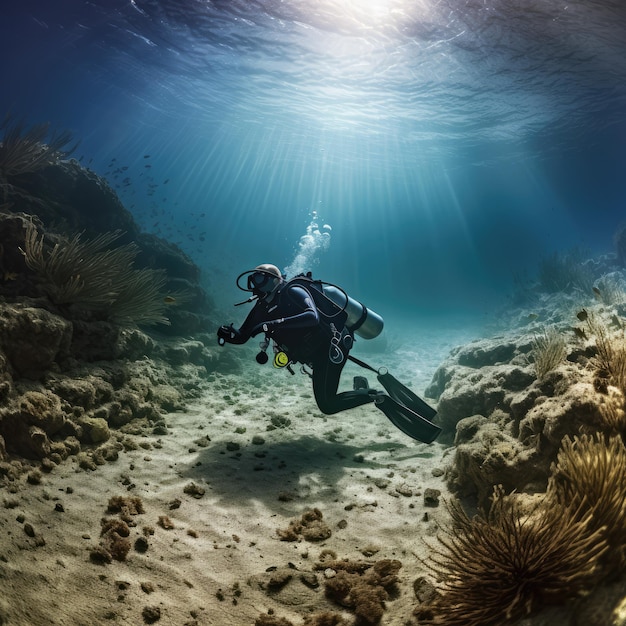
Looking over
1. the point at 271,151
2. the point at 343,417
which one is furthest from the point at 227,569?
the point at 271,151

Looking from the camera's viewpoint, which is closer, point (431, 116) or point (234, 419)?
point (234, 419)

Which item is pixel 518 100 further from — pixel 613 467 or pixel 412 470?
pixel 613 467

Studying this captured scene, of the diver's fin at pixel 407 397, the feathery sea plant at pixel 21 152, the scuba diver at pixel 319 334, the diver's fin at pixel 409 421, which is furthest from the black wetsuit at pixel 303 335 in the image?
the feathery sea plant at pixel 21 152

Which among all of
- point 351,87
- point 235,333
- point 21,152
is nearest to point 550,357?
point 235,333

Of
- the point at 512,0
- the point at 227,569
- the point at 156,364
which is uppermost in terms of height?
the point at 512,0

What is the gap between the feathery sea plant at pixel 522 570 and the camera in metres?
1.75

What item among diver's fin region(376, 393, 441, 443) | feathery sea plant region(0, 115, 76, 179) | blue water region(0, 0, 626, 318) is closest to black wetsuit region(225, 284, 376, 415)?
diver's fin region(376, 393, 441, 443)

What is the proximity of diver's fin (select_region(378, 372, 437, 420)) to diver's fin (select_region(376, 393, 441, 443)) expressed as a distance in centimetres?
56

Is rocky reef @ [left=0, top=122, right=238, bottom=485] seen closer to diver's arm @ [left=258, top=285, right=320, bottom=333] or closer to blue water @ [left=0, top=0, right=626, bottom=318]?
diver's arm @ [left=258, top=285, right=320, bottom=333]

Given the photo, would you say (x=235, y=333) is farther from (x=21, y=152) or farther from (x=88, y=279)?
(x=21, y=152)

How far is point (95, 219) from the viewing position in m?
11.4

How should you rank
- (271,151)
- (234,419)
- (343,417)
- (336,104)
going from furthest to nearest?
(271,151) → (336,104) → (343,417) → (234,419)

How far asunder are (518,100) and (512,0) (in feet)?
36.6

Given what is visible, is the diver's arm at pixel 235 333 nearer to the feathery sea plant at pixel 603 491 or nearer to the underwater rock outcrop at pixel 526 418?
the underwater rock outcrop at pixel 526 418
